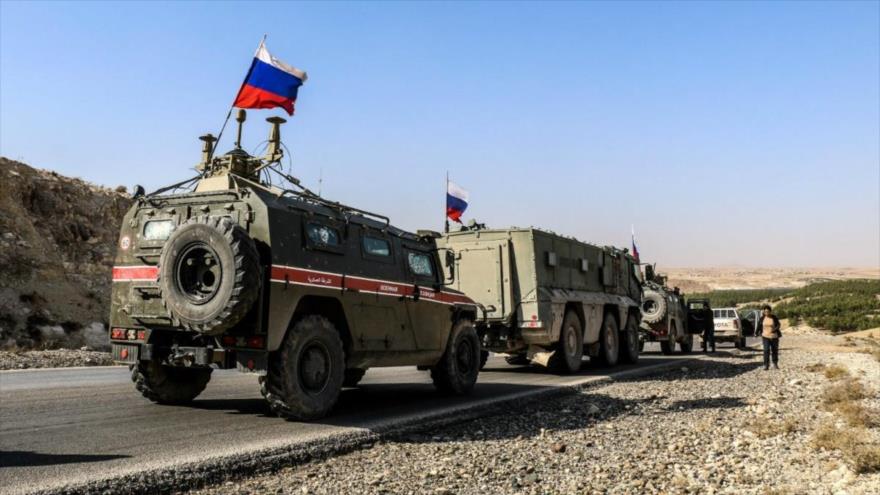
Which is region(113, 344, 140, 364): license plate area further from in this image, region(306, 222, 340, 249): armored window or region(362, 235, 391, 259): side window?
region(362, 235, 391, 259): side window

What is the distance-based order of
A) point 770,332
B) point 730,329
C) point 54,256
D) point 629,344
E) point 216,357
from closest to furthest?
1. point 216,357
2. point 770,332
3. point 629,344
4. point 730,329
5. point 54,256

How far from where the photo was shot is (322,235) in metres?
8.44

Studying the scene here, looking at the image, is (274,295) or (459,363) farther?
(459,363)

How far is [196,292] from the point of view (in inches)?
295

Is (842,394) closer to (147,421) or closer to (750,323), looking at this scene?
(147,421)

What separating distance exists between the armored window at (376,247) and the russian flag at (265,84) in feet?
11.3

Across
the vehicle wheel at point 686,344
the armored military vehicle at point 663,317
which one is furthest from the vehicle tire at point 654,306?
the vehicle wheel at point 686,344

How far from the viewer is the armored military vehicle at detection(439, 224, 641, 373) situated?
1426cm

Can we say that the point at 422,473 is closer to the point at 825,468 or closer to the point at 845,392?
the point at 825,468

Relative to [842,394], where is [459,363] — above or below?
above

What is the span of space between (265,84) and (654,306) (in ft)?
53.4

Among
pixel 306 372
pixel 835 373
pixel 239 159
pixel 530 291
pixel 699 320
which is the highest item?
pixel 239 159

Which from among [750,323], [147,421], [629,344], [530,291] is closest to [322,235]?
[147,421]

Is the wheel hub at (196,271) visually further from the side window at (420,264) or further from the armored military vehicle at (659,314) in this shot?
the armored military vehicle at (659,314)
